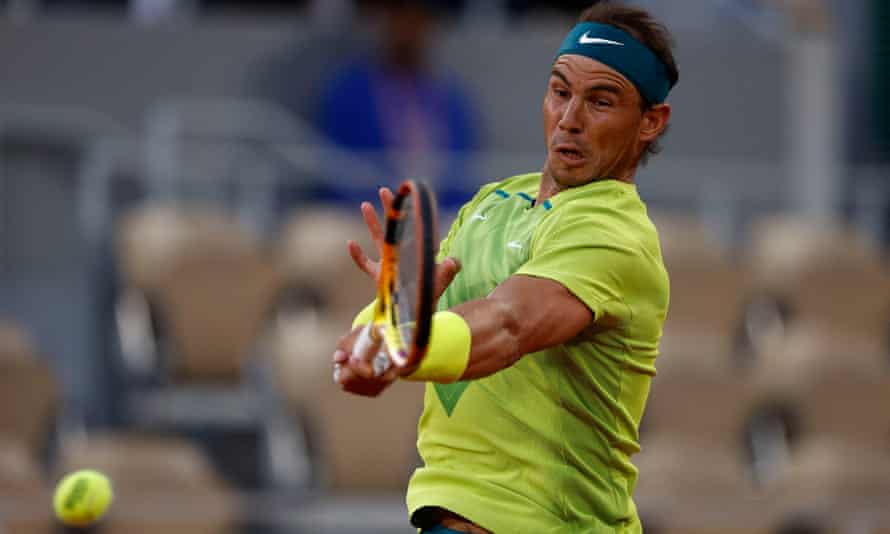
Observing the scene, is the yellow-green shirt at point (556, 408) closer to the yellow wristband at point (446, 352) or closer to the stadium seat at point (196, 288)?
the yellow wristband at point (446, 352)

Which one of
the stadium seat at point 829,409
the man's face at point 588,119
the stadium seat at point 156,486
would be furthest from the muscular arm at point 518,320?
the stadium seat at point 829,409

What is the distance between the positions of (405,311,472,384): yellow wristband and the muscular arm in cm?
2

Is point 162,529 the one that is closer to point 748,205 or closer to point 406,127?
point 406,127

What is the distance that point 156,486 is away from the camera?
6.09m

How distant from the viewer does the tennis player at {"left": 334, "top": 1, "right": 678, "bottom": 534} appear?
2.82 meters

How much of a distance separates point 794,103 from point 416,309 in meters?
7.68

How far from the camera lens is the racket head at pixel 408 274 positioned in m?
2.34

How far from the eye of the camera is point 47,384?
6.56m

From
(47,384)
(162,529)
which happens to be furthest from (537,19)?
(162,529)

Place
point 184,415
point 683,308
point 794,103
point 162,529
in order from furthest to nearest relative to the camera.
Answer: point 794,103
point 683,308
point 184,415
point 162,529

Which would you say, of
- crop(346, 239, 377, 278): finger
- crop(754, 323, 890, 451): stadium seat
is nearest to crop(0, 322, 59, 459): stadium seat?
crop(754, 323, 890, 451): stadium seat

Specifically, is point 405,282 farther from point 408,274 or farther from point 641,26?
point 641,26

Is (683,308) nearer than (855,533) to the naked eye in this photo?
No

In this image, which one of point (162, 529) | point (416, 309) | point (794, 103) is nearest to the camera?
point (416, 309)
